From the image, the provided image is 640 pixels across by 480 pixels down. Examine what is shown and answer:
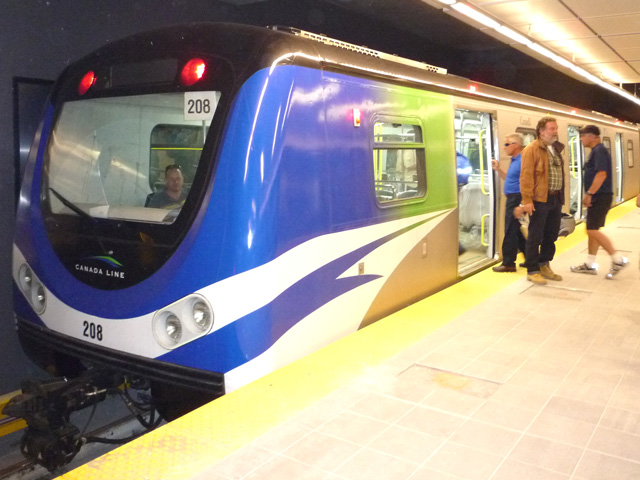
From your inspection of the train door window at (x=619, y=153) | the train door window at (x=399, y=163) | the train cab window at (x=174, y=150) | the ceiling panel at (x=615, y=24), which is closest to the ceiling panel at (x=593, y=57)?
the ceiling panel at (x=615, y=24)

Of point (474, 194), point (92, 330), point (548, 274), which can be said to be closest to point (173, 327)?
point (92, 330)

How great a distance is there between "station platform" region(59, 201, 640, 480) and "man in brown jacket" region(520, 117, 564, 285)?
1341 mm

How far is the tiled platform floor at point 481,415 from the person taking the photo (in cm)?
267

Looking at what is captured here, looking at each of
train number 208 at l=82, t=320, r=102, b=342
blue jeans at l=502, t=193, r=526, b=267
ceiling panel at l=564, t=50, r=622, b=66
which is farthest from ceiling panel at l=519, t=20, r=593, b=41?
train number 208 at l=82, t=320, r=102, b=342

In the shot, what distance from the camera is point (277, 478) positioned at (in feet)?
8.48

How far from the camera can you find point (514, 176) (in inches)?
253

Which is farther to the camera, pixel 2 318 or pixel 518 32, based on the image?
pixel 518 32

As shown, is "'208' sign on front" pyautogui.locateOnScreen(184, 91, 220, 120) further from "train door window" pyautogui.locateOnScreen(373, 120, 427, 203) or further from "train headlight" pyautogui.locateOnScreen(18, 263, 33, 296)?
"train headlight" pyautogui.locateOnScreen(18, 263, 33, 296)

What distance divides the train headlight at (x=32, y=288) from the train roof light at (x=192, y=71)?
1695 millimetres

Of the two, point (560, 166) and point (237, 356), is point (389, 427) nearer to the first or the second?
point (237, 356)

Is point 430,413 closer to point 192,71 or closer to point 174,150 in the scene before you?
point 174,150

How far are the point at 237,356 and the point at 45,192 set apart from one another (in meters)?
1.89

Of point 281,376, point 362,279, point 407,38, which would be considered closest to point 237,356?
point 281,376

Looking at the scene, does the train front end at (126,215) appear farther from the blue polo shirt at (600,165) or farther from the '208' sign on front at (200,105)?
the blue polo shirt at (600,165)
